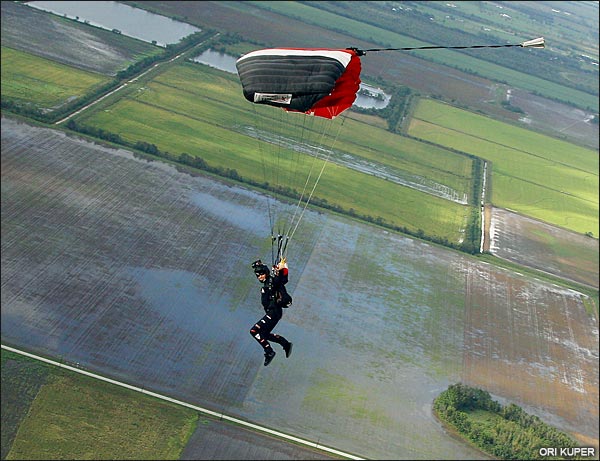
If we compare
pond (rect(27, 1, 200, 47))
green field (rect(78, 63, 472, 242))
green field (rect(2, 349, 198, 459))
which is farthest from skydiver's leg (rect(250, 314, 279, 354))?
pond (rect(27, 1, 200, 47))

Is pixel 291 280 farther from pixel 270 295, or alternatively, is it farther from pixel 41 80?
pixel 41 80

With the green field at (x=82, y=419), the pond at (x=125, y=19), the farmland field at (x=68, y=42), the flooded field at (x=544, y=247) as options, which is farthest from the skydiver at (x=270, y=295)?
the pond at (x=125, y=19)

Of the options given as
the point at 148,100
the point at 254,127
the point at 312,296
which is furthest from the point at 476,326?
the point at 148,100

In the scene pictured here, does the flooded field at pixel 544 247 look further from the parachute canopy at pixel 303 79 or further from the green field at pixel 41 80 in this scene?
the green field at pixel 41 80

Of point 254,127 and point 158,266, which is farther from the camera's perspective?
point 254,127

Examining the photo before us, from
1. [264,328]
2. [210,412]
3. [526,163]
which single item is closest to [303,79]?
[264,328]

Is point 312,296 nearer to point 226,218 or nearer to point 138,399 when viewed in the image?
point 226,218
